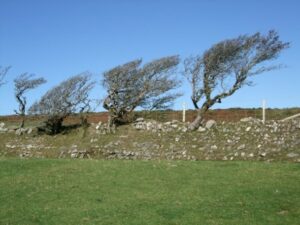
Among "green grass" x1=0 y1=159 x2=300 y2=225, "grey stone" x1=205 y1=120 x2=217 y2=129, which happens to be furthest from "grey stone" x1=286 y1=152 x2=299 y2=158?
"grey stone" x1=205 y1=120 x2=217 y2=129

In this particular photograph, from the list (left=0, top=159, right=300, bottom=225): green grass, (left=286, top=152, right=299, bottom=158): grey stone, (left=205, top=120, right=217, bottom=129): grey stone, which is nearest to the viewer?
(left=0, top=159, right=300, bottom=225): green grass

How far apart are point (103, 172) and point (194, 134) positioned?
41.4 feet

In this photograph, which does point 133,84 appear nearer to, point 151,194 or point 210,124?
point 210,124

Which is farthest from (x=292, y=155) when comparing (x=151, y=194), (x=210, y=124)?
(x=151, y=194)

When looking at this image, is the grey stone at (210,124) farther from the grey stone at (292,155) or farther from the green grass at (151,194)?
the green grass at (151,194)

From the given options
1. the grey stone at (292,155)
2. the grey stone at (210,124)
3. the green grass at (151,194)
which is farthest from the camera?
the grey stone at (210,124)

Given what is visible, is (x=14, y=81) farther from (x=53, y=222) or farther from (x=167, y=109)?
(x=53, y=222)

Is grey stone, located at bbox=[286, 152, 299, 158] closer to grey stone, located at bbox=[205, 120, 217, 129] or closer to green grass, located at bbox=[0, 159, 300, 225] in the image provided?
green grass, located at bbox=[0, 159, 300, 225]

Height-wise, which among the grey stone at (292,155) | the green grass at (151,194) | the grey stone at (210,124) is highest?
the grey stone at (210,124)

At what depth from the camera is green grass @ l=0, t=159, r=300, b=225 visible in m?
12.4

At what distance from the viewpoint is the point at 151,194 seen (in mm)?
14906

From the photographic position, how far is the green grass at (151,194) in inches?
489

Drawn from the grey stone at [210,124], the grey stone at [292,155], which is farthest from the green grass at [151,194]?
the grey stone at [210,124]

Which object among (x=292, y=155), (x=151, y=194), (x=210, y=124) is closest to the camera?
(x=151, y=194)
